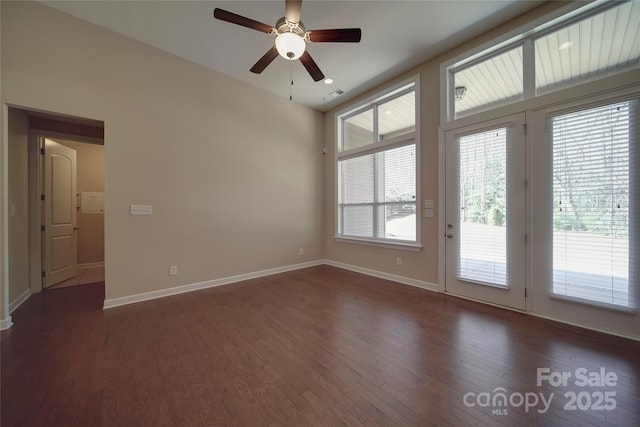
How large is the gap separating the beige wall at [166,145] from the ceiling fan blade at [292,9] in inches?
91.7

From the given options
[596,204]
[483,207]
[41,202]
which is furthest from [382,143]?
[41,202]

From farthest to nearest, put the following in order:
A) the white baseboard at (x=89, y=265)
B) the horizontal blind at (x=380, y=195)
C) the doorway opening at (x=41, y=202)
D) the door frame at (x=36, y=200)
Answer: the white baseboard at (x=89, y=265) < the horizontal blind at (x=380, y=195) < the door frame at (x=36, y=200) < the doorway opening at (x=41, y=202)

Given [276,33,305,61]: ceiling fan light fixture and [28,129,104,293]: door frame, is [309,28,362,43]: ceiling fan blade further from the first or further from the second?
[28,129,104,293]: door frame

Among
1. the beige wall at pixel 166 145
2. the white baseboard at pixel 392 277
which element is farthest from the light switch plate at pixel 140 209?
the white baseboard at pixel 392 277

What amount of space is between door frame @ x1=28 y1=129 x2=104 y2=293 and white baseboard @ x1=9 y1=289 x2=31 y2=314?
17 centimetres

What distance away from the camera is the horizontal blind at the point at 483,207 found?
2.97m

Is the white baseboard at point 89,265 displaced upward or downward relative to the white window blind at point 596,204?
downward

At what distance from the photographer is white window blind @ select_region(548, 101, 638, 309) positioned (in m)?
2.22

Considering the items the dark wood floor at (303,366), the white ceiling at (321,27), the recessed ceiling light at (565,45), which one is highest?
the white ceiling at (321,27)

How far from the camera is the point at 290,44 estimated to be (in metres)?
2.17

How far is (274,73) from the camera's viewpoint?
394cm

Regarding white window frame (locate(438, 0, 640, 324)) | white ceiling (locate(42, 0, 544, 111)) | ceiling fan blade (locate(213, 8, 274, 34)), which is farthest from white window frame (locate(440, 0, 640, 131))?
ceiling fan blade (locate(213, 8, 274, 34))

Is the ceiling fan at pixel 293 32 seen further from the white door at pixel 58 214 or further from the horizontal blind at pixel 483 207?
the white door at pixel 58 214

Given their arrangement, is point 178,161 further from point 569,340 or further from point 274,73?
point 569,340
